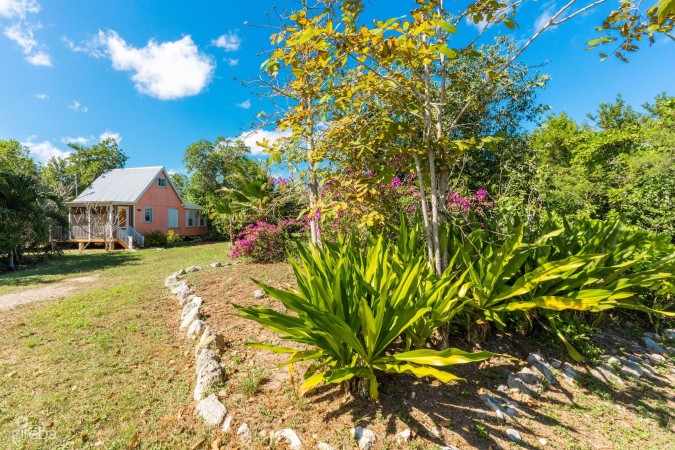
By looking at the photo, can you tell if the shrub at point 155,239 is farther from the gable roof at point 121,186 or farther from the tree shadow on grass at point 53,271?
the tree shadow on grass at point 53,271

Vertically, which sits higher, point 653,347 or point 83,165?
point 83,165

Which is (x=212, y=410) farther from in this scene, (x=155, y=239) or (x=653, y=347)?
(x=155, y=239)

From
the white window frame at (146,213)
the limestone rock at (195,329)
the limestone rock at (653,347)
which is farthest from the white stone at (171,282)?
the white window frame at (146,213)

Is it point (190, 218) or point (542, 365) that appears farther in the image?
point (190, 218)

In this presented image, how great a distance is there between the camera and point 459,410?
8.14 feet

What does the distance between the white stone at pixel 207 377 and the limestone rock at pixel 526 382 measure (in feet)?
9.11

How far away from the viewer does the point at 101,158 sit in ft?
115

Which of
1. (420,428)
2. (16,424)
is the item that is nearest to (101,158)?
(16,424)

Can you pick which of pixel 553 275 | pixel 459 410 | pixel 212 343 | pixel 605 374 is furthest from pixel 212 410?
pixel 605 374

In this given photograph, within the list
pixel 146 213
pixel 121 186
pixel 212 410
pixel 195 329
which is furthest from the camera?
pixel 146 213

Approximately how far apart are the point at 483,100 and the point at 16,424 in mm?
5802

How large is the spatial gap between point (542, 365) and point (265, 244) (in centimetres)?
782

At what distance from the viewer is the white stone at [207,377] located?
2861 millimetres

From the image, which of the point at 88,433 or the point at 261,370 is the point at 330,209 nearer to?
the point at 261,370
